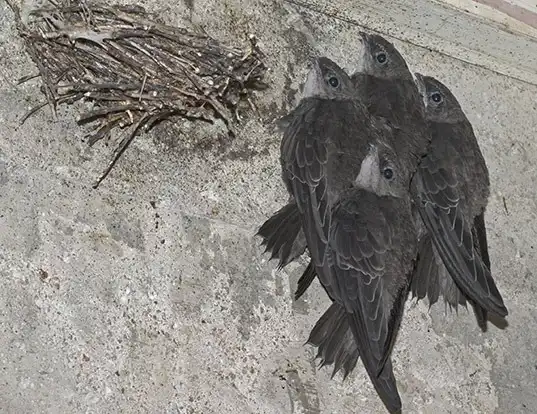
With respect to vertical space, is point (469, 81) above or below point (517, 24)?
below

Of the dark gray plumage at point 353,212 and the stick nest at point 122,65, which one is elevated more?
the stick nest at point 122,65

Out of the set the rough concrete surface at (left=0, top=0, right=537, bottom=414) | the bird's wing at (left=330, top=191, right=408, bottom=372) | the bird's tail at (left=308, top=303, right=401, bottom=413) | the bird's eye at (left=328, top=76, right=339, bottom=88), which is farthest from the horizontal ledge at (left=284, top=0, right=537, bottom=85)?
the bird's tail at (left=308, top=303, right=401, bottom=413)

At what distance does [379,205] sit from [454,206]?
31 centimetres

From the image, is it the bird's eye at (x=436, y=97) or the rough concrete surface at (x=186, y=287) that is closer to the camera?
the rough concrete surface at (x=186, y=287)

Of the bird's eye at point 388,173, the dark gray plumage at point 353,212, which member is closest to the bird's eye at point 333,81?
the dark gray plumage at point 353,212

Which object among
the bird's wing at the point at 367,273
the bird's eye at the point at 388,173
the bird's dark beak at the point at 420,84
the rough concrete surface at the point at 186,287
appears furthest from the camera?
the bird's dark beak at the point at 420,84

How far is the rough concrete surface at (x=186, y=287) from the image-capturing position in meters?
2.59

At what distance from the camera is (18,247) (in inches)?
102

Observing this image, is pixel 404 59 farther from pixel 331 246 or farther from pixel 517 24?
pixel 331 246

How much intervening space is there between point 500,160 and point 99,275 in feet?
5.13

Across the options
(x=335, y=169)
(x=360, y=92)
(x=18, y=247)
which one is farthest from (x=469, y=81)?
(x=18, y=247)

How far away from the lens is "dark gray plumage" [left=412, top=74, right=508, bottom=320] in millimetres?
3051

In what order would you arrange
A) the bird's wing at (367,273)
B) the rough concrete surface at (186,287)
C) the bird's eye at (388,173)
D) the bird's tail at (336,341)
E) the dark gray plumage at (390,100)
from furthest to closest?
1. the dark gray plumage at (390,100)
2. the bird's eye at (388,173)
3. the bird's tail at (336,341)
4. the bird's wing at (367,273)
5. the rough concrete surface at (186,287)

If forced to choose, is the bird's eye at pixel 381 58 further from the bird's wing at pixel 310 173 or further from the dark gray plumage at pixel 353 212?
the bird's wing at pixel 310 173
